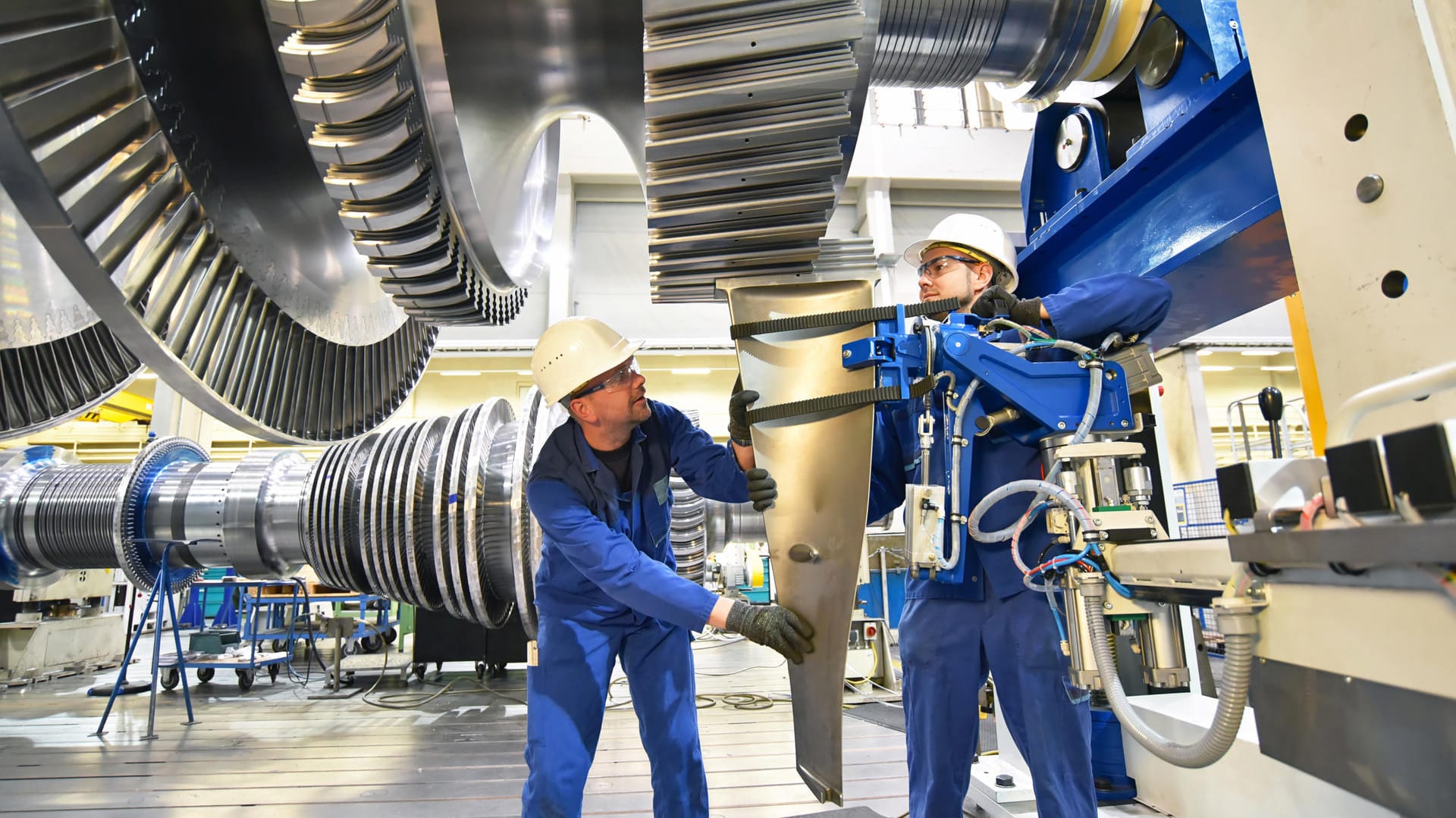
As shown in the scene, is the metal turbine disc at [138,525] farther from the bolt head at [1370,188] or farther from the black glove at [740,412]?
the bolt head at [1370,188]

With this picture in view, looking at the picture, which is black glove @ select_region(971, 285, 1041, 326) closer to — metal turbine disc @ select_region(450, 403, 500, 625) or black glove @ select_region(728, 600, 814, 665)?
black glove @ select_region(728, 600, 814, 665)

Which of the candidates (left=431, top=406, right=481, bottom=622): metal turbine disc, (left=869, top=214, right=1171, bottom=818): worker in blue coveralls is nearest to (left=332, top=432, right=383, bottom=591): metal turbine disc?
(left=431, top=406, right=481, bottom=622): metal turbine disc

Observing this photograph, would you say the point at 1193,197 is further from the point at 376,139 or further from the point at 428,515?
the point at 428,515

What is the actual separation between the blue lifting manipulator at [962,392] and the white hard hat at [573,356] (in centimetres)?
70

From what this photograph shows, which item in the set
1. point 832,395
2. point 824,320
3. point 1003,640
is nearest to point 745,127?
point 824,320

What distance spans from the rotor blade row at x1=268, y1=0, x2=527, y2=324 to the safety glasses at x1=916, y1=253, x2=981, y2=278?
1097 mm

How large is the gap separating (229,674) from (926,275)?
599 cm

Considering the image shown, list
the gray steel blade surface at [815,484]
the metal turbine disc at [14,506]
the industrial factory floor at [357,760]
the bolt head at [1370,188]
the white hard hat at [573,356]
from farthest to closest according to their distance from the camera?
the metal turbine disc at [14,506] → the industrial factory floor at [357,760] → the white hard hat at [573,356] → the gray steel blade surface at [815,484] → the bolt head at [1370,188]

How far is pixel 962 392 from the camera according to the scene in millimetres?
1489

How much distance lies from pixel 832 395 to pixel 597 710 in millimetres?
1028

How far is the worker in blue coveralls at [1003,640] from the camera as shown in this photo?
144 cm

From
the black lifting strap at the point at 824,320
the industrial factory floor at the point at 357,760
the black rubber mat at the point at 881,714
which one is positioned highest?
the black lifting strap at the point at 824,320

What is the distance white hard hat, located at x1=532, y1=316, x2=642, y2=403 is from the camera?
1.85m

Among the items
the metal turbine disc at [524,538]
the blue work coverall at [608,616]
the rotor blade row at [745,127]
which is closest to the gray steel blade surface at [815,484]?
the rotor blade row at [745,127]
